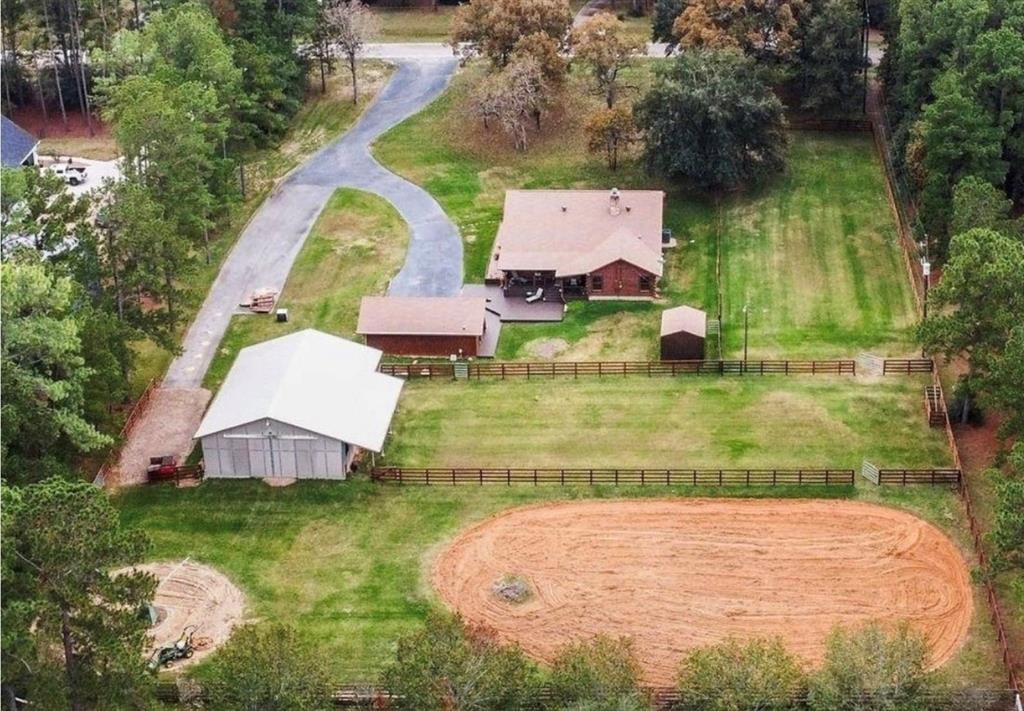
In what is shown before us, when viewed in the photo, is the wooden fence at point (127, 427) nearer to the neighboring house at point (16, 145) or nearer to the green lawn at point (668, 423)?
the green lawn at point (668, 423)

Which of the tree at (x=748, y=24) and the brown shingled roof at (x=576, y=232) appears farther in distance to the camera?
the tree at (x=748, y=24)

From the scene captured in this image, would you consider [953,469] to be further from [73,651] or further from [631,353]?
[73,651]

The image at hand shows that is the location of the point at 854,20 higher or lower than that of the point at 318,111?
higher

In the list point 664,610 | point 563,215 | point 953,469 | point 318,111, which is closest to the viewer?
point 664,610

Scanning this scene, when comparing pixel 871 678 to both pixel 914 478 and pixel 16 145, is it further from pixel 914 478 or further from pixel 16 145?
pixel 16 145

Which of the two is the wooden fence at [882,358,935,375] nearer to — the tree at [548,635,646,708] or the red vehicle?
the tree at [548,635,646,708]

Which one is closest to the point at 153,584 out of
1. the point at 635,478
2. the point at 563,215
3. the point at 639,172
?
the point at 635,478

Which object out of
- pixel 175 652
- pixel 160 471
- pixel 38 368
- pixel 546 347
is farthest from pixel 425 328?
pixel 175 652

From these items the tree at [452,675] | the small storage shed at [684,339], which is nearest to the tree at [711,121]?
the small storage shed at [684,339]
